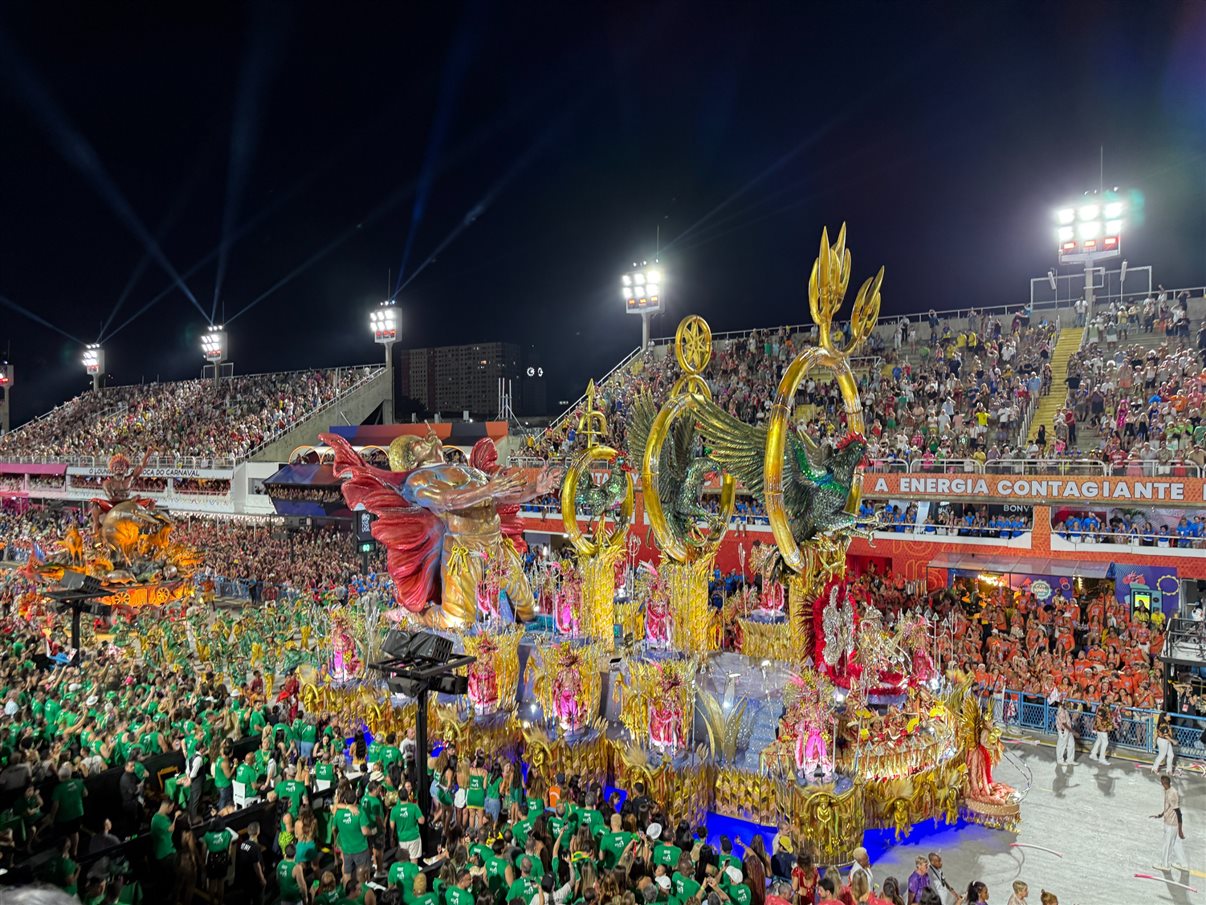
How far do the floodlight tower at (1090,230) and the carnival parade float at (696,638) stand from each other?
49.0ft

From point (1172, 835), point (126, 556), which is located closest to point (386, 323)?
point (126, 556)

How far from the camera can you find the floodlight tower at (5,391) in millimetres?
50656

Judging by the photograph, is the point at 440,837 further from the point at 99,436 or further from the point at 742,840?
the point at 99,436

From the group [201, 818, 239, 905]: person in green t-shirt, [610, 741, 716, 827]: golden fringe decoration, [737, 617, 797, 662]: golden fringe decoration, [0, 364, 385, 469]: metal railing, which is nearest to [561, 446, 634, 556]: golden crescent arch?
[737, 617, 797, 662]: golden fringe decoration

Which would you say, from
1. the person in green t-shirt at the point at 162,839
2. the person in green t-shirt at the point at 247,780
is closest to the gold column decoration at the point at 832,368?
the person in green t-shirt at the point at 247,780

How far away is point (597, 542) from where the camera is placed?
13094mm

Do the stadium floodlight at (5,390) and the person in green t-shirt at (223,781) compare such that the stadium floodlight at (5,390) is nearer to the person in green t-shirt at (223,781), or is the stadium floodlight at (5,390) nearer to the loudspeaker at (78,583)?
the loudspeaker at (78,583)

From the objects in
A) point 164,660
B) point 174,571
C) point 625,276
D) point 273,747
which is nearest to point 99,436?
point 174,571

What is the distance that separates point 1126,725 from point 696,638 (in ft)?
19.6

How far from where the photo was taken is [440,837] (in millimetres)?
8039

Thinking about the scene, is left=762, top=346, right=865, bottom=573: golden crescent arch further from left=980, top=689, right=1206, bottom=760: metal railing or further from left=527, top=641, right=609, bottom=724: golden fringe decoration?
left=980, top=689, right=1206, bottom=760: metal railing

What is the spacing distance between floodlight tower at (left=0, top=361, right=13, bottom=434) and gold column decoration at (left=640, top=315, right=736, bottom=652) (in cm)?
5353

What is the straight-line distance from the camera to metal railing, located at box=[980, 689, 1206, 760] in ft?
36.5

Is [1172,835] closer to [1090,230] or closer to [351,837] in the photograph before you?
[351,837]
